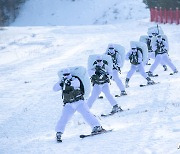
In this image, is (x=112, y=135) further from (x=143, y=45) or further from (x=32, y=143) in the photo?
(x=143, y=45)

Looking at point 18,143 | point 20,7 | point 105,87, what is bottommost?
point 18,143

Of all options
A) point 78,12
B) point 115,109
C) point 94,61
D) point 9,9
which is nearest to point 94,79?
point 94,61

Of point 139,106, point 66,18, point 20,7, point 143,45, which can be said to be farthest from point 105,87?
point 20,7

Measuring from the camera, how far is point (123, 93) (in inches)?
553

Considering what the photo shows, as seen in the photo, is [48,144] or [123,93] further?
[123,93]

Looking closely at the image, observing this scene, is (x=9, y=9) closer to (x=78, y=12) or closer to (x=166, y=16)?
(x=78, y=12)

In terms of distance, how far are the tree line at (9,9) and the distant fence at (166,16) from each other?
104ft

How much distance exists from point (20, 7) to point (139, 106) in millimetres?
56328

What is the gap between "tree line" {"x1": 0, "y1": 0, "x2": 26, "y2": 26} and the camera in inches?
2481

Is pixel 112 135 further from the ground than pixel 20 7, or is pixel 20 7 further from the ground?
pixel 20 7

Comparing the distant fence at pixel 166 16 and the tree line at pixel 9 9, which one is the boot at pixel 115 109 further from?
the tree line at pixel 9 9

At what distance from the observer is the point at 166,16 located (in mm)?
35969

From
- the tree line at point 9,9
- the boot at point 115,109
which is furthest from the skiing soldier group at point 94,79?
the tree line at point 9,9

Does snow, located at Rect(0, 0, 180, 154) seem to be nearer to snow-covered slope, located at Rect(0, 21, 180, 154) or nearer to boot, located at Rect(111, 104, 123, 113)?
snow-covered slope, located at Rect(0, 21, 180, 154)
